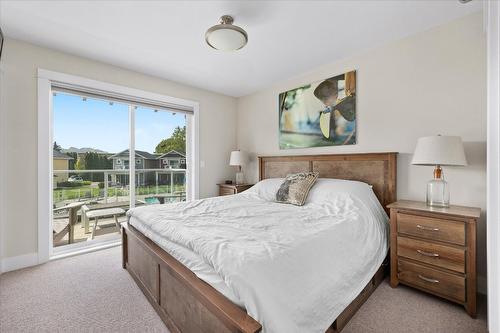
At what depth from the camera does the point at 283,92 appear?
3.64m

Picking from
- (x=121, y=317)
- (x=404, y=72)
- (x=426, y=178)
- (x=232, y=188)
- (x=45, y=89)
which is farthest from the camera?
(x=232, y=188)

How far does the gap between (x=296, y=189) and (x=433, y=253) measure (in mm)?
1287

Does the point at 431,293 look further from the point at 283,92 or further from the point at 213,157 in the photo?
the point at 213,157

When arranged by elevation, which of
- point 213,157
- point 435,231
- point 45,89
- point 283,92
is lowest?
point 435,231

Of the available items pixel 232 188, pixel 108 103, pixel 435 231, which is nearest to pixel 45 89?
pixel 108 103

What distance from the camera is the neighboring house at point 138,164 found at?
11.3ft

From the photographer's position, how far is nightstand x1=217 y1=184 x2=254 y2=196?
12.6 feet

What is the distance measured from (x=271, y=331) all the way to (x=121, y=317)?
1395 millimetres

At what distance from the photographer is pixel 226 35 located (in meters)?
2.11

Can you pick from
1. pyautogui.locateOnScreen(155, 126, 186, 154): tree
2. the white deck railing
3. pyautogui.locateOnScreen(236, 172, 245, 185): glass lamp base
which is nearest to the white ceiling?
pyautogui.locateOnScreen(155, 126, 186, 154): tree

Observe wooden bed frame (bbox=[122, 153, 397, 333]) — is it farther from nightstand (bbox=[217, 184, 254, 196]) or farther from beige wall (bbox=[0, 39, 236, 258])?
beige wall (bbox=[0, 39, 236, 258])

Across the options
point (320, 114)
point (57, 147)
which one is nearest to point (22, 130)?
point (57, 147)

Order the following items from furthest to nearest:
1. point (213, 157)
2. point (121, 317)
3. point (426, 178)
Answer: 1. point (213, 157)
2. point (426, 178)
3. point (121, 317)

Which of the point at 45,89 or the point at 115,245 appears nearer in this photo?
the point at 45,89
